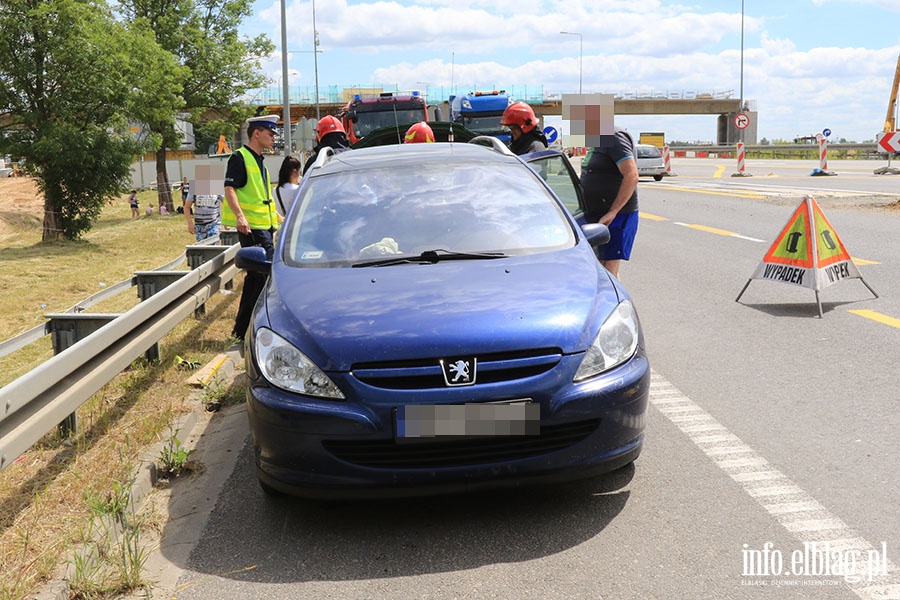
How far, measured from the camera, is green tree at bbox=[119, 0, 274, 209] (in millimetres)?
38469

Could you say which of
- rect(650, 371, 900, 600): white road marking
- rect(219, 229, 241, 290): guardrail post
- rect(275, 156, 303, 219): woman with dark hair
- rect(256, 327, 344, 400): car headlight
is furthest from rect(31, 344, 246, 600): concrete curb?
rect(219, 229, 241, 290): guardrail post

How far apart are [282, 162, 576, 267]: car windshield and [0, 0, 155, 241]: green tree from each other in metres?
21.1

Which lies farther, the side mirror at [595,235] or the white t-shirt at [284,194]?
the white t-shirt at [284,194]

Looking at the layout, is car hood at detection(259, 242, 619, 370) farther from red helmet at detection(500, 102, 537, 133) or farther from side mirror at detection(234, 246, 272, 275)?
red helmet at detection(500, 102, 537, 133)

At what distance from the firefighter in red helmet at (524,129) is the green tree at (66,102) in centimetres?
1870

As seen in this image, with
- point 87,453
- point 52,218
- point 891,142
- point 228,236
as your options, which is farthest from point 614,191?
point 891,142

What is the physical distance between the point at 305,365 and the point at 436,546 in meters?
0.88

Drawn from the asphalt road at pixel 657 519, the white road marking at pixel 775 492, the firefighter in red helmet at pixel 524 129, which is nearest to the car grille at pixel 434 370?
the asphalt road at pixel 657 519

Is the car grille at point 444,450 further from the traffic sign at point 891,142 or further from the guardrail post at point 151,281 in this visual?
the traffic sign at point 891,142

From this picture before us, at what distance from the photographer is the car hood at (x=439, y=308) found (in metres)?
3.84

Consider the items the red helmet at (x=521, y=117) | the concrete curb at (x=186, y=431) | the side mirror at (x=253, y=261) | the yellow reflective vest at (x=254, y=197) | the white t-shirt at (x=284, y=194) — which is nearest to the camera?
the concrete curb at (x=186, y=431)

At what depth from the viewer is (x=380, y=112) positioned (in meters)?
25.4

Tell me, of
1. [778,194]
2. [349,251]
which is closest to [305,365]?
[349,251]

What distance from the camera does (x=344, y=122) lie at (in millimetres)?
25844
